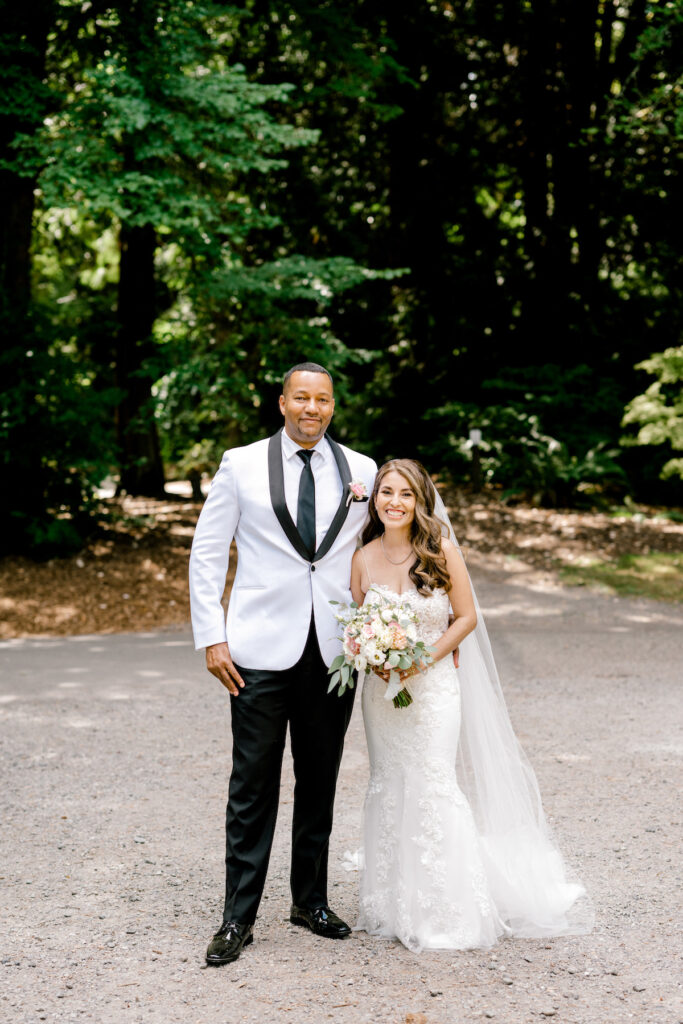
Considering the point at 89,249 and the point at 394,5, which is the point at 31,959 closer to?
the point at 394,5

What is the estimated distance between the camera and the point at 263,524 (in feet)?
12.6

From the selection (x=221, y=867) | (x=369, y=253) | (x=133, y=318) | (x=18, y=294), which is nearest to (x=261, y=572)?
(x=221, y=867)

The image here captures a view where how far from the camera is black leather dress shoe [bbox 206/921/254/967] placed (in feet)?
12.0

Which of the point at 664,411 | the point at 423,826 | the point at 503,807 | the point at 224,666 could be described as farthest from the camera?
the point at 664,411

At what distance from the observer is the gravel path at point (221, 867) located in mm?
3363

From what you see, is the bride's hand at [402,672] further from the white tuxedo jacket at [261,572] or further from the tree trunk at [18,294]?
the tree trunk at [18,294]

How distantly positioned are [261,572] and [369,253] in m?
15.5

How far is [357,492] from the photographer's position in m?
3.81

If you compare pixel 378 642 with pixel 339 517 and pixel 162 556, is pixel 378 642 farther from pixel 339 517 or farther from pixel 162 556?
pixel 162 556

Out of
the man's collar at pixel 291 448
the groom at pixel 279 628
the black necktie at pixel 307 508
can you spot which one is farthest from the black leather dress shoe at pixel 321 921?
the man's collar at pixel 291 448

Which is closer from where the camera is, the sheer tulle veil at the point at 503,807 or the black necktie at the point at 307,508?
the black necktie at the point at 307,508

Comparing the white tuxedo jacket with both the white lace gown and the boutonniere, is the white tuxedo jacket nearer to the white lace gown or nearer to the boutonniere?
the boutonniere

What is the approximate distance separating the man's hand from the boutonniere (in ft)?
2.44

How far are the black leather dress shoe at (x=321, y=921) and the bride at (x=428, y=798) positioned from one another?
0.35ft
